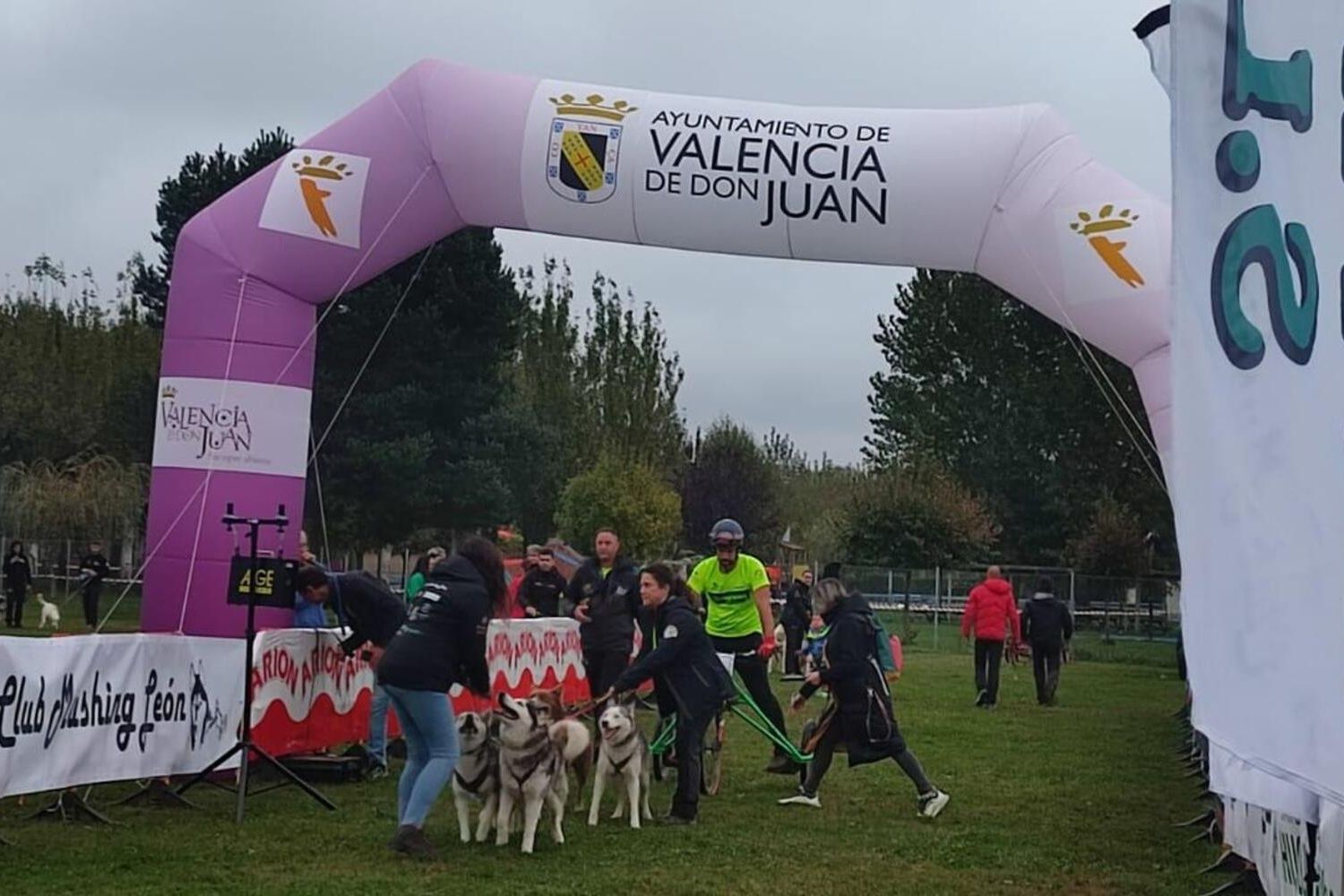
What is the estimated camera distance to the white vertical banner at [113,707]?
7746 mm

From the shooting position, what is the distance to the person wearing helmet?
11086 mm

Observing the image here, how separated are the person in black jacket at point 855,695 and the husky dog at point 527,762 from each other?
1.92 m

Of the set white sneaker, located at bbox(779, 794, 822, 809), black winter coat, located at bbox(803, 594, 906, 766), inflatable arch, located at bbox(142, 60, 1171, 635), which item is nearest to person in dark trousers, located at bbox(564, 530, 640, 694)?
white sneaker, located at bbox(779, 794, 822, 809)

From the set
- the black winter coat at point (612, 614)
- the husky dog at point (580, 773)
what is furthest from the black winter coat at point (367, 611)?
the black winter coat at point (612, 614)

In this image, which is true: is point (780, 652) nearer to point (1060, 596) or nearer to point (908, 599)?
point (908, 599)

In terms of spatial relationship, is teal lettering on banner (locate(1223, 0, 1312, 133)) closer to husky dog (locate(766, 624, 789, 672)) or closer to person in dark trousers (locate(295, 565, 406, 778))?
person in dark trousers (locate(295, 565, 406, 778))

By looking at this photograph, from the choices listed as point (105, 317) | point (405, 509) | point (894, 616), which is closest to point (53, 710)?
point (405, 509)

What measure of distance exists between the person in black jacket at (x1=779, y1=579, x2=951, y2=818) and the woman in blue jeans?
7.75 feet

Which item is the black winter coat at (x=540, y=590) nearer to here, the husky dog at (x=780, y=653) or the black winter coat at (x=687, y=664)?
the black winter coat at (x=687, y=664)

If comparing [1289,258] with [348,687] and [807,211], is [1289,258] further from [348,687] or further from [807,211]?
[348,687]

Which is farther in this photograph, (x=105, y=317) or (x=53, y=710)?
(x=105, y=317)

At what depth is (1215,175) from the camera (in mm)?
2605

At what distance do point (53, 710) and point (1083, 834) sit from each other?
606 cm

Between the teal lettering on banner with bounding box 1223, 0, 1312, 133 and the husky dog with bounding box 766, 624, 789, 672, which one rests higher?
the teal lettering on banner with bounding box 1223, 0, 1312, 133
